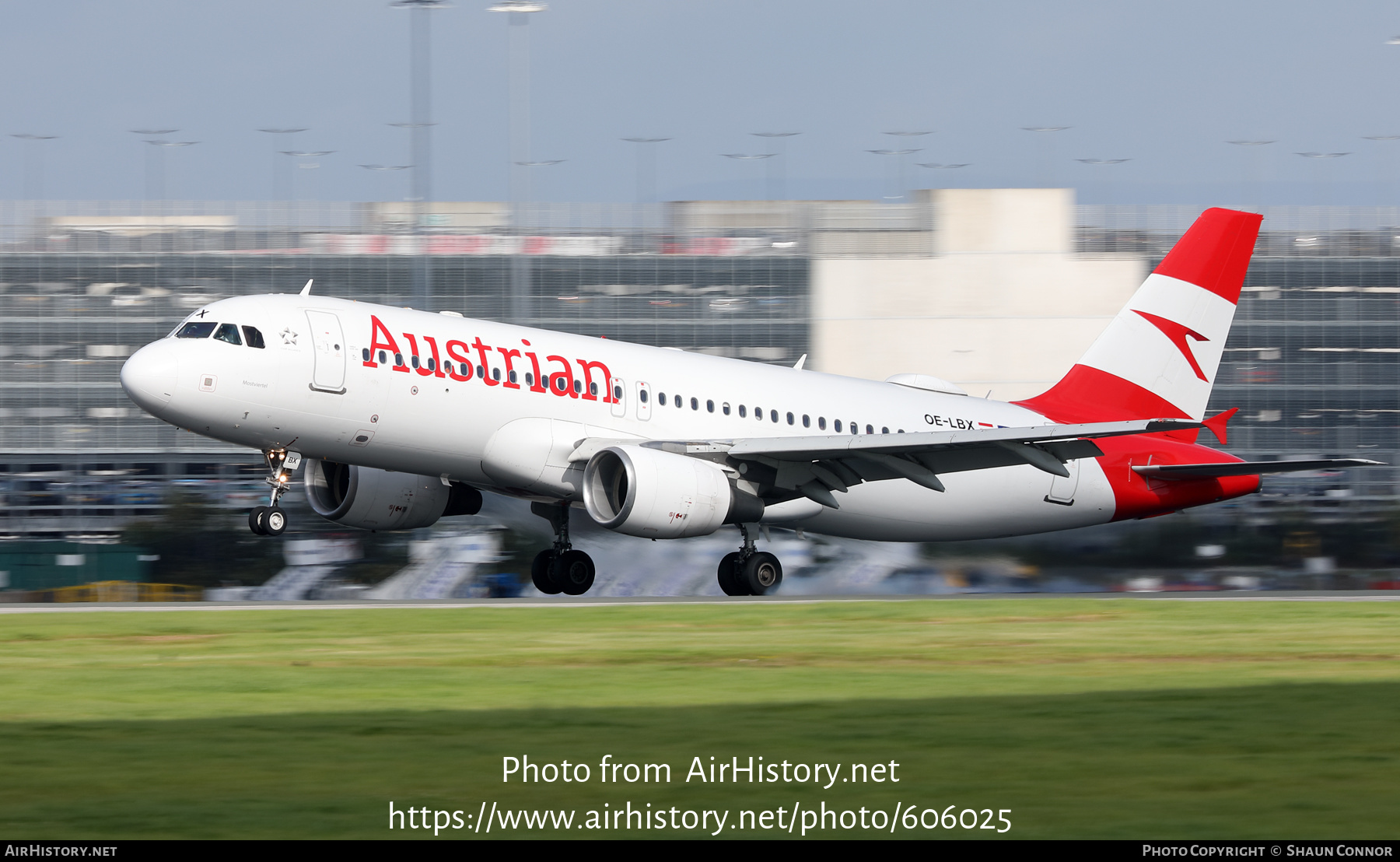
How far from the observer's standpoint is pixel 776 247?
345 feet

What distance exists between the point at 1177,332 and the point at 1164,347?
1.39ft

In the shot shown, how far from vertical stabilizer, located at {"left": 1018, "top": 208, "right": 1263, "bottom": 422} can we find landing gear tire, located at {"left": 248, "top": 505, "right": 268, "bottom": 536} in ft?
50.7

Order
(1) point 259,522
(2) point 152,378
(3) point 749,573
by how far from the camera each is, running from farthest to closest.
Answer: (3) point 749,573 < (1) point 259,522 < (2) point 152,378

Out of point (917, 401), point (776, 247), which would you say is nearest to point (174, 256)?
point (776, 247)

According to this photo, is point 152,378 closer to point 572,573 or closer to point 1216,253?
point 572,573

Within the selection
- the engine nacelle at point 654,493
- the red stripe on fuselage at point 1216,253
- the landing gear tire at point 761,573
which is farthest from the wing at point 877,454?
the red stripe on fuselage at point 1216,253

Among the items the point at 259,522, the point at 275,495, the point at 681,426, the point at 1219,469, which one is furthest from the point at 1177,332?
the point at 259,522

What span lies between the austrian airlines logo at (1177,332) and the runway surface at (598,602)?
6.76m

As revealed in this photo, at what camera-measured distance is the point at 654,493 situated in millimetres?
25047

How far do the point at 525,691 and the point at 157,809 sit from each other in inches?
200

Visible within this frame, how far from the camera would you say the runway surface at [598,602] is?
23.1 meters

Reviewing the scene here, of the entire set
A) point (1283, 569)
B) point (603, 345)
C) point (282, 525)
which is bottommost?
point (1283, 569)

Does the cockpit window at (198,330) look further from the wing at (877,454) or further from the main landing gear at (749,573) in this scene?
the main landing gear at (749,573)

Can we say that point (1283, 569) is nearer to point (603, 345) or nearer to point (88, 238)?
point (603, 345)
